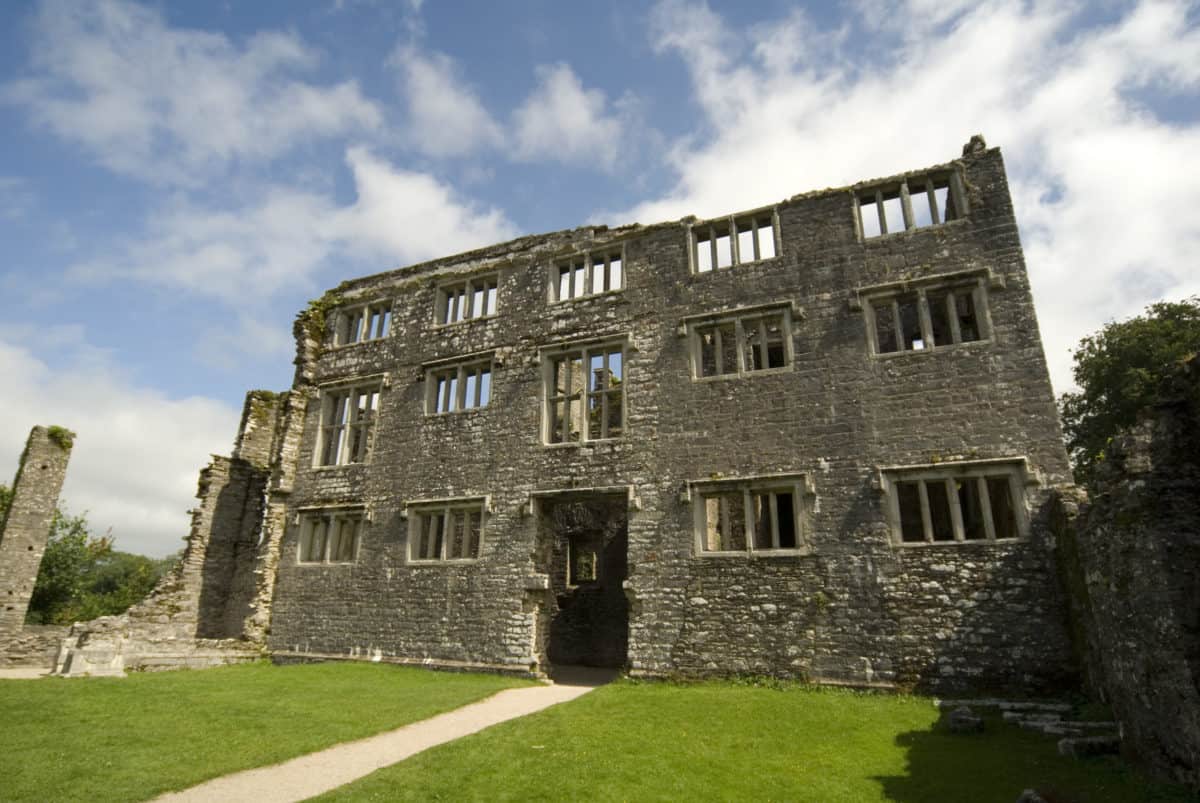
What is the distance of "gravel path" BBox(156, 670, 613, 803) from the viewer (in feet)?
24.3

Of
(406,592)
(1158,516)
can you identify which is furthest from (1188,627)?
(406,592)

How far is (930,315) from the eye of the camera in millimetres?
14734

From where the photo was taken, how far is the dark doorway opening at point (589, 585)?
69.8 feet

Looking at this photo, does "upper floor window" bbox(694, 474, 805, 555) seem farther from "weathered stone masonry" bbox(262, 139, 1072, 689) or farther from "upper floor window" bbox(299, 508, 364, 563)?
"upper floor window" bbox(299, 508, 364, 563)

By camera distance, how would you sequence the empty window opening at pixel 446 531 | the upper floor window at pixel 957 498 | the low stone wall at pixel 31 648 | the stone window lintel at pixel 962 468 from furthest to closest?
the low stone wall at pixel 31 648 < the empty window opening at pixel 446 531 < the upper floor window at pixel 957 498 < the stone window lintel at pixel 962 468

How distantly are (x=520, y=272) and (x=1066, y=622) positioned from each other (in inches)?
597

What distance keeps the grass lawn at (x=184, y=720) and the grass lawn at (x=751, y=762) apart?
2255mm

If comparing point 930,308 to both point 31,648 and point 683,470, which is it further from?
point 31,648

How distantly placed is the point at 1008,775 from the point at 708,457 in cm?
866

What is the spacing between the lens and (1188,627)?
21.0 feet

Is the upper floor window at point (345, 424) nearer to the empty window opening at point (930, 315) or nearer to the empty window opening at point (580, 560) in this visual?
the empty window opening at point (580, 560)

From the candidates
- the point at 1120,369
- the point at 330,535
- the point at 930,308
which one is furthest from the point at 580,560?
the point at 1120,369

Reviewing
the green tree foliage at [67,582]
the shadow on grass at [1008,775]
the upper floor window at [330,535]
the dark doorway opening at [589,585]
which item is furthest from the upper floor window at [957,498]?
the green tree foliage at [67,582]

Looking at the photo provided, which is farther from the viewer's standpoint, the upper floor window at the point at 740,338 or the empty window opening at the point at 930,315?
the upper floor window at the point at 740,338
